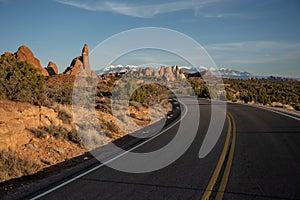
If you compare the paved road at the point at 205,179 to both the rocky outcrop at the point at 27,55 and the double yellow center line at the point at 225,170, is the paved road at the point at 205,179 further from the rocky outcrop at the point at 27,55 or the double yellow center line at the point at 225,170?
the rocky outcrop at the point at 27,55

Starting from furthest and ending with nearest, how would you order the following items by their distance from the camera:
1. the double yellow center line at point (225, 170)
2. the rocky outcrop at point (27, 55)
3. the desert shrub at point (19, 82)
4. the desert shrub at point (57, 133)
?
the rocky outcrop at point (27, 55)
the desert shrub at point (19, 82)
the desert shrub at point (57, 133)
the double yellow center line at point (225, 170)

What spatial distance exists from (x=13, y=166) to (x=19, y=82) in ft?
19.8

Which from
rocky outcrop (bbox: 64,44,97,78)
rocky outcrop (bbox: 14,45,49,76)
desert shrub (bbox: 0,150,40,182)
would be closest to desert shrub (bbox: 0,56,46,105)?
desert shrub (bbox: 0,150,40,182)

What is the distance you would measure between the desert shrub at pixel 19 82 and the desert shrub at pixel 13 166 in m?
4.32

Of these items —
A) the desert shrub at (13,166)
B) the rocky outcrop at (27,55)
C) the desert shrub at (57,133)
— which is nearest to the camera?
the desert shrub at (13,166)

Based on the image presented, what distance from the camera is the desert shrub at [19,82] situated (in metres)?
12.2

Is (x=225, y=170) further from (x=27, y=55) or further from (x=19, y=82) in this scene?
(x=27, y=55)

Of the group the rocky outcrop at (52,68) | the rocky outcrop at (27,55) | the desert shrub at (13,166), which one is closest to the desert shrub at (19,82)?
the desert shrub at (13,166)

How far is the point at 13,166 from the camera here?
307 inches

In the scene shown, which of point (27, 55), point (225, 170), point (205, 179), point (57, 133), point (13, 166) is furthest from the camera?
point (27, 55)

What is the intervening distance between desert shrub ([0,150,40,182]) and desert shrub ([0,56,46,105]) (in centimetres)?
432

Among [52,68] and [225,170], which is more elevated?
[52,68]

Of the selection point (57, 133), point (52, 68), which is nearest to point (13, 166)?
point (57, 133)

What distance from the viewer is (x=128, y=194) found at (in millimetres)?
5586
